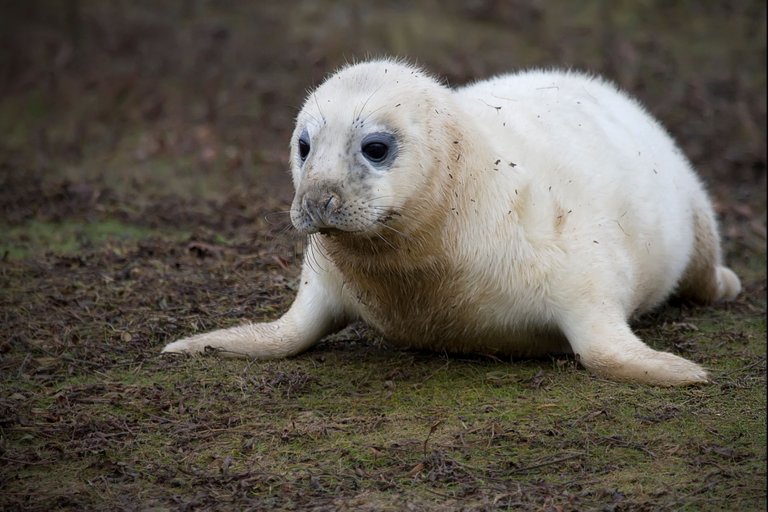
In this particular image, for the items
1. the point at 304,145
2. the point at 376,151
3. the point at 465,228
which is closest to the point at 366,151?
the point at 376,151

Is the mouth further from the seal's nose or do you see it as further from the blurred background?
the blurred background

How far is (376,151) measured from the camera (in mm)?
5324

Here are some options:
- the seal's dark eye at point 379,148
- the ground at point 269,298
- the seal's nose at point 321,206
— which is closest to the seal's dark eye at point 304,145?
the seal's dark eye at point 379,148

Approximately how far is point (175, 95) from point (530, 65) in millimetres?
4052

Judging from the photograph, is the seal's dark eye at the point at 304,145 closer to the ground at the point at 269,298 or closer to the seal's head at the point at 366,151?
the seal's head at the point at 366,151

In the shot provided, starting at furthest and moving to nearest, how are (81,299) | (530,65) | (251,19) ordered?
(251,19) → (530,65) → (81,299)

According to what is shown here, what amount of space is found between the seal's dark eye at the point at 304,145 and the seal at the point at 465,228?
0.01 metres

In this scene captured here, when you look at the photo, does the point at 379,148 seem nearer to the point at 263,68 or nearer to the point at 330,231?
the point at 330,231

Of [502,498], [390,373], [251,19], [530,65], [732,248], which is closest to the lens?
[502,498]

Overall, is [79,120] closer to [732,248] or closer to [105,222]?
[105,222]

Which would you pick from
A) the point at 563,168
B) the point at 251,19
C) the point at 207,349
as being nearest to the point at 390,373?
the point at 207,349

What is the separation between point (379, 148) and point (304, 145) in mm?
428

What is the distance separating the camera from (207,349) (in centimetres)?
610

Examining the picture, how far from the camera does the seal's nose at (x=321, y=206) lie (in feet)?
16.7
